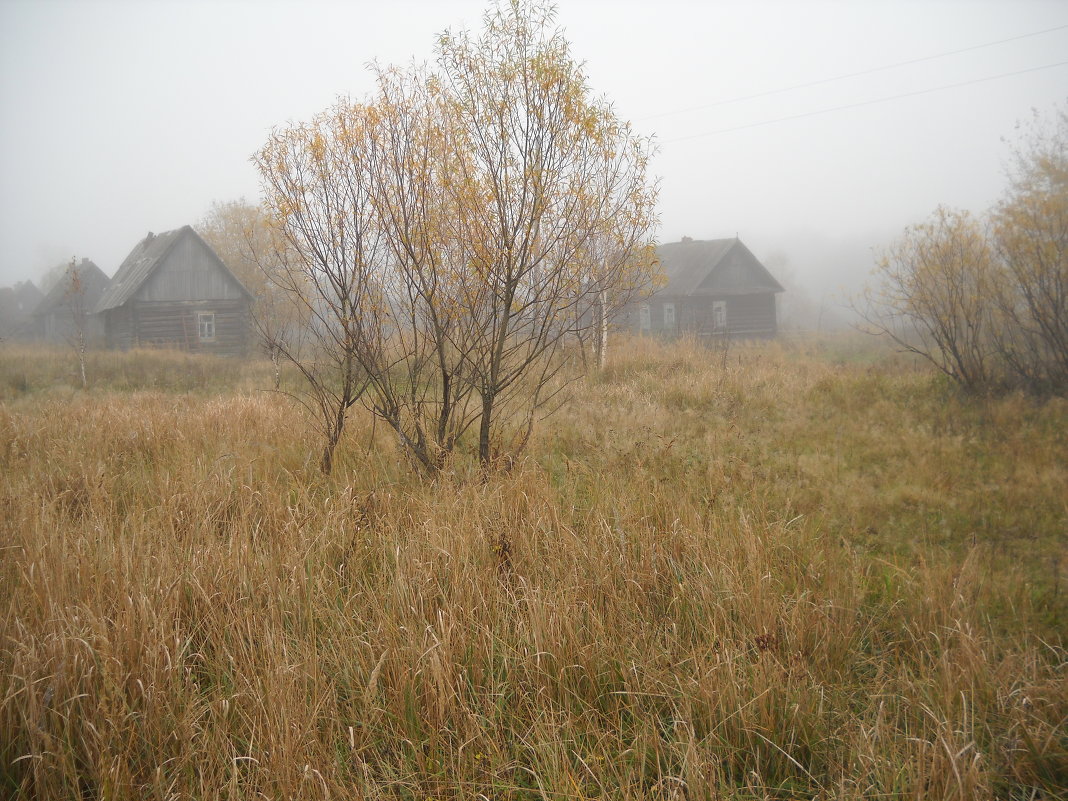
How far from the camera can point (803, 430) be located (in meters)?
6.82

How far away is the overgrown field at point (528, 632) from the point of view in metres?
2.04

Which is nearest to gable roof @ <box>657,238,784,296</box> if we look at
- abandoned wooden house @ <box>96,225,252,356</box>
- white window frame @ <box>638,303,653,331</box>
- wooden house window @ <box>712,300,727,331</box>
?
wooden house window @ <box>712,300,727,331</box>

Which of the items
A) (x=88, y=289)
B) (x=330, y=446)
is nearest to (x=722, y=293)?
(x=330, y=446)

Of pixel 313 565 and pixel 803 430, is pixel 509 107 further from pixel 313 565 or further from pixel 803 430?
pixel 803 430

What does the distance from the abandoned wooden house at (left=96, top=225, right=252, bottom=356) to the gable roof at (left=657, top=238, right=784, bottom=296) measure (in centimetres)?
1701

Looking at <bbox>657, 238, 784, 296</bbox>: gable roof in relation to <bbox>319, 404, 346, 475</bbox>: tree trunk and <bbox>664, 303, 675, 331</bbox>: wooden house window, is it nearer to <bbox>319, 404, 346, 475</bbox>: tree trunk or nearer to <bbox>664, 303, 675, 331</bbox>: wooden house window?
<bbox>664, 303, 675, 331</bbox>: wooden house window

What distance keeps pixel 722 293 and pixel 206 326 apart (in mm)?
20104

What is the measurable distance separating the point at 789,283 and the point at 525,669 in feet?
190

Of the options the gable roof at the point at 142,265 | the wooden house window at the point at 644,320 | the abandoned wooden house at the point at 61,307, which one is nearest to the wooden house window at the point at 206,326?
the gable roof at the point at 142,265

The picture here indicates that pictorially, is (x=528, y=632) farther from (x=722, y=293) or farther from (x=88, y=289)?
(x=88, y=289)

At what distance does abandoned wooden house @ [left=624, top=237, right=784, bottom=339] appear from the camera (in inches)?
1029

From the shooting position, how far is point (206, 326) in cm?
2202

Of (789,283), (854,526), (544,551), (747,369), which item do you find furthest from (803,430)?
(789,283)

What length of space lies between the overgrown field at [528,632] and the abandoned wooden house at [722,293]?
70.3 ft
